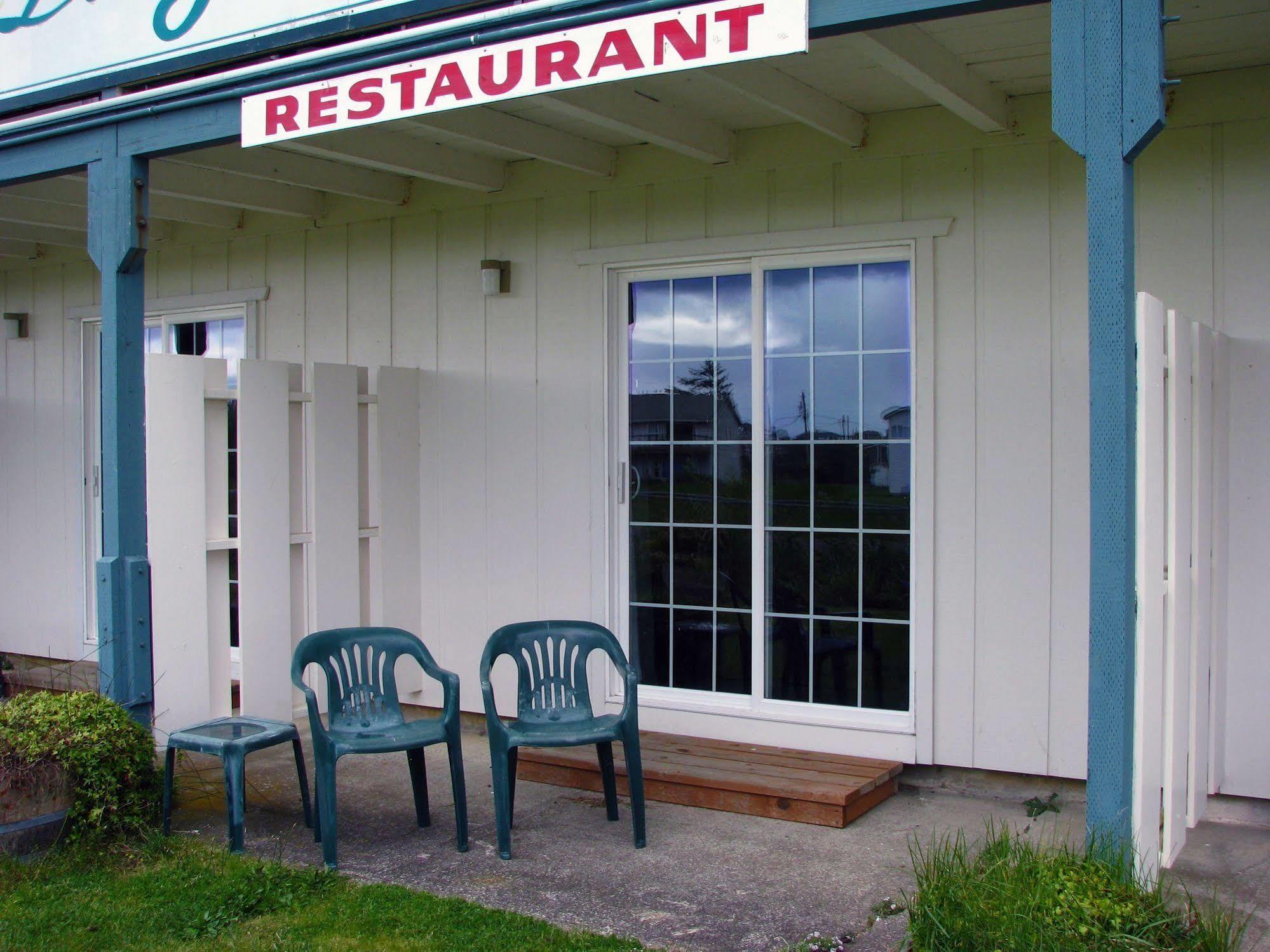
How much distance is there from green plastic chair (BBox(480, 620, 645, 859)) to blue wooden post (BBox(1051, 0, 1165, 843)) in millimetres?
1630

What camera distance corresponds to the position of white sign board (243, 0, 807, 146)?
311cm

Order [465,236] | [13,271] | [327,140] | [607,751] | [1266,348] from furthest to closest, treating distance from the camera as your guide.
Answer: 1. [13,271]
2. [465,236]
3. [327,140]
4. [607,751]
5. [1266,348]

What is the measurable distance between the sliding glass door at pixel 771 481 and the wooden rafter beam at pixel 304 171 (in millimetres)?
1354

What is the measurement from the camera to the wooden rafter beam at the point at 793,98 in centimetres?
384

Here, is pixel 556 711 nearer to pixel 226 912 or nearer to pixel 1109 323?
pixel 226 912

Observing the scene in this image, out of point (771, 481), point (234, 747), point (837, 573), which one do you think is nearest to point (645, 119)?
point (771, 481)

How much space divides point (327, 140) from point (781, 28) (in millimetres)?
2148

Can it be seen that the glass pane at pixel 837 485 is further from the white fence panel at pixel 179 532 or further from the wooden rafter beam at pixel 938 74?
the white fence panel at pixel 179 532

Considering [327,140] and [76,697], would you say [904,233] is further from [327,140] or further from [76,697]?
[76,697]

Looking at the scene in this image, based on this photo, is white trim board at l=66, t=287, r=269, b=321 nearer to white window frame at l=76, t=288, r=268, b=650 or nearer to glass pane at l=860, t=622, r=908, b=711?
white window frame at l=76, t=288, r=268, b=650

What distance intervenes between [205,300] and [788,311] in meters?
3.40

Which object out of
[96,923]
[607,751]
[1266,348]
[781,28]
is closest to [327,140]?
[781,28]

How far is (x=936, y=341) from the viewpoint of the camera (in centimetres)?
445

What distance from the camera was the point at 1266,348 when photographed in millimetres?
3945
